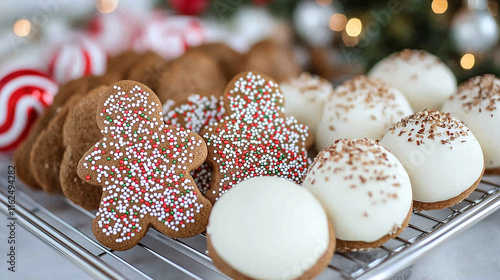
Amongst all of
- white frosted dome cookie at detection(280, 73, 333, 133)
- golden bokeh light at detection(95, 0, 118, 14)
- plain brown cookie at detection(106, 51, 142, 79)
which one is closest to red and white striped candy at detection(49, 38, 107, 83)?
plain brown cookie at detection(106, 51, 142, 79)

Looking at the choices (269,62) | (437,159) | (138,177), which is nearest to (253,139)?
(138,177)

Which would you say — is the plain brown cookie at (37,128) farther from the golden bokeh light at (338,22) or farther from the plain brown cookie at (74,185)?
the golden bokeh light at (338,22)

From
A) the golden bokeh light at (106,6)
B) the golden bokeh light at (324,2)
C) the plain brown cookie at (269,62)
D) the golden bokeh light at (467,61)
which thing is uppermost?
the golden bokeh light at (324,2)

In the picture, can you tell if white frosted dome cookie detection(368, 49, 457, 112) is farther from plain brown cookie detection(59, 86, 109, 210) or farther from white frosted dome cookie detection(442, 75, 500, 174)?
plain brown cookie detection(59, 86, 109, 210)

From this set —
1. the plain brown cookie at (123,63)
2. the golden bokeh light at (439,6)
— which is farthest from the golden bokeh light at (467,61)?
the plain brown cookie at (123,63)

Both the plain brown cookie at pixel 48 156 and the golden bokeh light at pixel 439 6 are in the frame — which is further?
the golden bokeh light at pixel 439 6

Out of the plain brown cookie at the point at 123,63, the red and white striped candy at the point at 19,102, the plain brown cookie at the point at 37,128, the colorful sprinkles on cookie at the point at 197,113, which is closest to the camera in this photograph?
the colorful sprinkles on cookie at the point at 197,113

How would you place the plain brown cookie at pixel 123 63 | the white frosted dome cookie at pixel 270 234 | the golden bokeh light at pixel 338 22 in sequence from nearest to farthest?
the white frosted dome cookie at pixel 270 234
the plain brown cookie at pixel 123 63
the golden bokeh light at pixel 338 22

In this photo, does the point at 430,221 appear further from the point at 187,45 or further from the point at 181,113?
the point at 187,45
